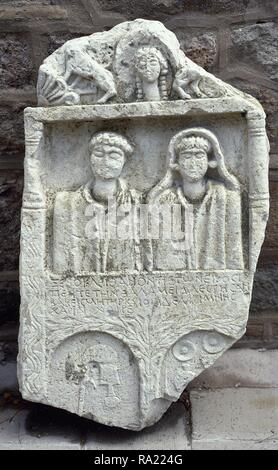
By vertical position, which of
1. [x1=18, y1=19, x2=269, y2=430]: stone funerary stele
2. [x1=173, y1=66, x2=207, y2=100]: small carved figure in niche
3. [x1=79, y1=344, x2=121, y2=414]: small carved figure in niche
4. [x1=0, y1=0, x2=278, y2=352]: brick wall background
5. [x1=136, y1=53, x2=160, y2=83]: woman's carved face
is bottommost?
[x1=79, y1=344, x2=121, y2=414]: small carved figure in niche

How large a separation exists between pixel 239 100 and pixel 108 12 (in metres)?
0.93

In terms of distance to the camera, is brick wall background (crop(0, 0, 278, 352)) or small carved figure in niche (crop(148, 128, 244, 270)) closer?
small carved figure in niche (crop(148, 128, 244, 270))

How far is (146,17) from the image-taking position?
264 cm

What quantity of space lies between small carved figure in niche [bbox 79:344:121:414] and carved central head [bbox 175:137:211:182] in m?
0.71

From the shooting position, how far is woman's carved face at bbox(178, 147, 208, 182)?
2059 millimetres

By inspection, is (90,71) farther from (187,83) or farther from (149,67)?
(187,83)

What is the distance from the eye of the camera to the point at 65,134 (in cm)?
216

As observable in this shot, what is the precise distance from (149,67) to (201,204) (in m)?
0.52

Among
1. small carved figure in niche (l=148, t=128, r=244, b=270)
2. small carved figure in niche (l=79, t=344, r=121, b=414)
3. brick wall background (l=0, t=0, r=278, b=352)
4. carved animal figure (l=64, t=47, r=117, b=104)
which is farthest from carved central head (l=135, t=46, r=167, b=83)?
small carved figure in niche (l=79, t=344, r=121, b=414)

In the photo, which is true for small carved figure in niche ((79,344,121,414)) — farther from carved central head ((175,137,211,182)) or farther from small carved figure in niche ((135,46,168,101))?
small carved figure in niche ((135,46,168,101))

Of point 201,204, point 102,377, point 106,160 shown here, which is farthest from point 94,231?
point 102,377

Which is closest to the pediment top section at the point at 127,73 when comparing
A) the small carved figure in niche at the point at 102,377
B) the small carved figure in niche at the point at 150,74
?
the small carved figure in niche at the point at 150,74

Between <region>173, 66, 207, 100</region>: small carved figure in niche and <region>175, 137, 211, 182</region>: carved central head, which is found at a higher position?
<region>173, 66, 207, 100</region>: small carved figure in niche
